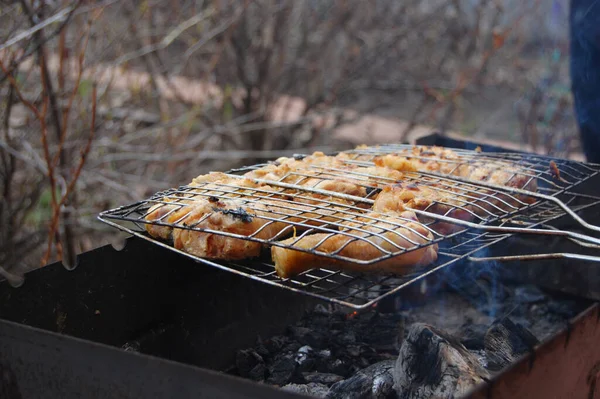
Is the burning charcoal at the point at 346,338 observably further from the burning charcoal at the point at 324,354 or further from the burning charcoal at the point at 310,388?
the burning charcoal at the point at 310,388

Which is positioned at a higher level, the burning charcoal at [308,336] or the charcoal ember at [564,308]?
the burning charcoal at [308,336]

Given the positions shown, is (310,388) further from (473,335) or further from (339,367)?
(473,335)

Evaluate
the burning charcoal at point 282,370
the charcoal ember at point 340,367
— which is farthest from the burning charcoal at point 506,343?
the burning charcoal at point 282,370

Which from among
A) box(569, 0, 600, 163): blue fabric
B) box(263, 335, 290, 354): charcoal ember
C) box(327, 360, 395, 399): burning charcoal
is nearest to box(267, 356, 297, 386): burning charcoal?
box(263, 335, 290, 354): charcoal ember

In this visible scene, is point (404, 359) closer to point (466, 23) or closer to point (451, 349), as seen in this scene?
point (451, 349)

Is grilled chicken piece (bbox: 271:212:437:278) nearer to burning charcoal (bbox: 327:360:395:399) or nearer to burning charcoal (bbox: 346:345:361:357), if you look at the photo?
burning charcoal (bbox: 327:360:395:399)

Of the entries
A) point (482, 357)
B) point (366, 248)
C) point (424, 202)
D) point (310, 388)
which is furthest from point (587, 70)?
point (310, 388)
